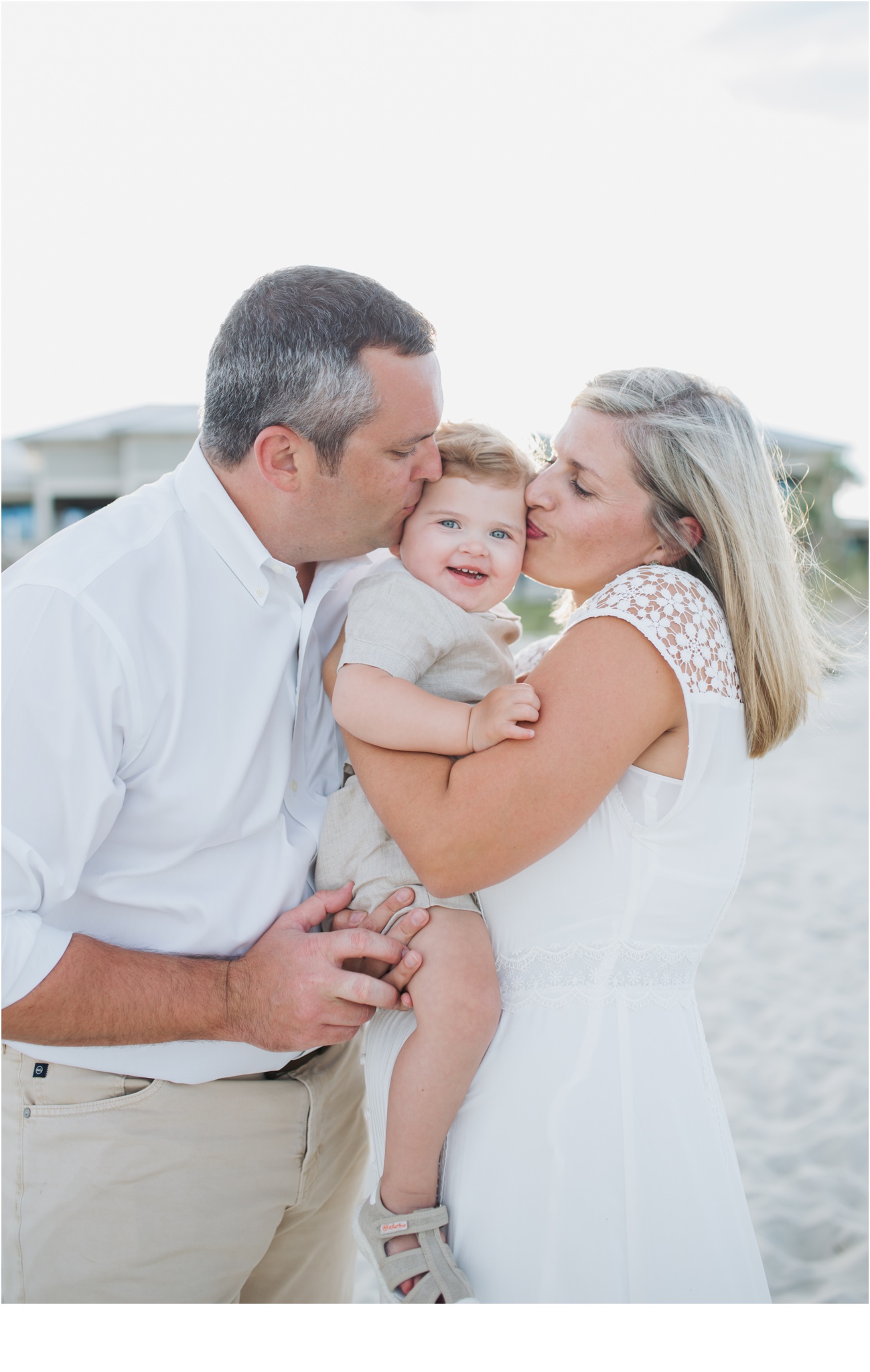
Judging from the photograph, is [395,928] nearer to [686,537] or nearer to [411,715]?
[411,715]

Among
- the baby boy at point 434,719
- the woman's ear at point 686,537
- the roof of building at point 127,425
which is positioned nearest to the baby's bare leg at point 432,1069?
the baby boy at point 434,719

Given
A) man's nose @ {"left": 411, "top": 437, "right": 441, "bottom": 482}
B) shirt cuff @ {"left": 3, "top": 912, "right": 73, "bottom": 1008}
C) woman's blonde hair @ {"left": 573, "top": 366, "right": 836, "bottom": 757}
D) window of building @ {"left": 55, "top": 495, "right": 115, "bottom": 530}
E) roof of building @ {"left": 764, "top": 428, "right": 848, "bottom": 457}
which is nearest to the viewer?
shirt cuff @ {"left": 3, "top": 912, "right": 73, "bottom": 1008}

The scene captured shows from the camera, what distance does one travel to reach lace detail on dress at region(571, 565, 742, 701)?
1.66m

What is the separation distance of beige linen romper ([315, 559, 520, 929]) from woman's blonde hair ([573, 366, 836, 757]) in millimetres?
453

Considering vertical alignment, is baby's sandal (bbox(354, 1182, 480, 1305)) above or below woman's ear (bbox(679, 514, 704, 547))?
below

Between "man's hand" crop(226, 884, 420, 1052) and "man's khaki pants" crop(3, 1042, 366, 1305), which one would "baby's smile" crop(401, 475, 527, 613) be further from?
"man's khaki pants" crop(3, 1042, 366, 1305)

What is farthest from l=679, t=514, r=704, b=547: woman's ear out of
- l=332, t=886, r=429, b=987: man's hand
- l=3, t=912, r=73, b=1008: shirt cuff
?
l=3, t=912, r=73, b=1008: shirt cuff

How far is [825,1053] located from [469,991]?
4.45m

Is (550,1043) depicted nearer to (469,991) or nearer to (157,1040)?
(469,991)

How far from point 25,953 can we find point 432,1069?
73 cm

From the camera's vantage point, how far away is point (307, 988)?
1.78 metres

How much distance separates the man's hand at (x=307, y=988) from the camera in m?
1.78

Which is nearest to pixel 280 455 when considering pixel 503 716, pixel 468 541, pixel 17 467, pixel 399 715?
pixel 468 541
